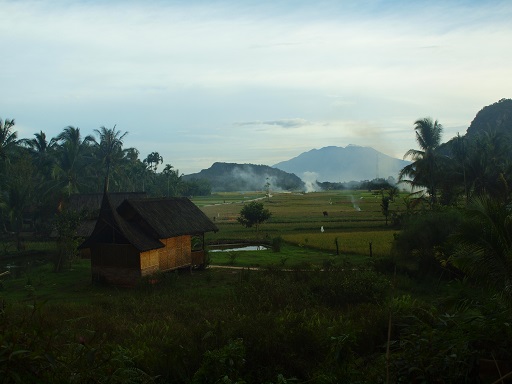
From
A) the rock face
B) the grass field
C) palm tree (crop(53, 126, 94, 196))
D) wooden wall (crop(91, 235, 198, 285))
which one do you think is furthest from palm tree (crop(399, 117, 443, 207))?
the rock face

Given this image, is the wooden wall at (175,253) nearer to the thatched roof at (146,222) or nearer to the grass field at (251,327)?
the thatched roof at (146,222)

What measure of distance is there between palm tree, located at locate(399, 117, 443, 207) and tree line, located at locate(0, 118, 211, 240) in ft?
64.9

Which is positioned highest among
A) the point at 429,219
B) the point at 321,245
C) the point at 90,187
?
the point at 90,187

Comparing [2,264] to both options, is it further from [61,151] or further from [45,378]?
[45,378]

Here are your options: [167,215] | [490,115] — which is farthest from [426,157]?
[490,115]

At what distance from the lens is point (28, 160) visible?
3819cm

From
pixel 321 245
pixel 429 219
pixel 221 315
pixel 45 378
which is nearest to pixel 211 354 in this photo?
pixel 45 378

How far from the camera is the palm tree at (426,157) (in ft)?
106

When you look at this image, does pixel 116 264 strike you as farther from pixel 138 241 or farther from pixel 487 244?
pixel 487 244


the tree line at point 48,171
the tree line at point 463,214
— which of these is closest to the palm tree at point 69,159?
the tree line at point 48,171

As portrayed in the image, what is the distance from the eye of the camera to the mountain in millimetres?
159250

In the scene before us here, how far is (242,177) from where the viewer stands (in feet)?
581

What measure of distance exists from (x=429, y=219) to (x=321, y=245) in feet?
Answer: 30.7

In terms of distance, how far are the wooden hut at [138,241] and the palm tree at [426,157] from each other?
17.1 metres
